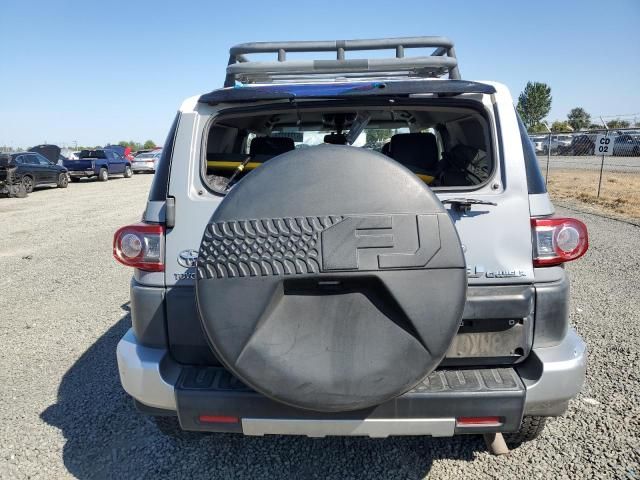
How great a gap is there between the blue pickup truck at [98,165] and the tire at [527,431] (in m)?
26.1

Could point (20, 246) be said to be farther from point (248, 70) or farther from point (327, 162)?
point (327, 162)

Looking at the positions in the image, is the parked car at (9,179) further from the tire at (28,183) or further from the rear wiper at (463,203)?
the rear wiper at (463,203)

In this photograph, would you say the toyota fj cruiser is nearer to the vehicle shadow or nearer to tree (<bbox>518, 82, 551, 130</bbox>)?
the vehicle shadow

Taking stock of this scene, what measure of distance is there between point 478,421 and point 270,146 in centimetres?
237

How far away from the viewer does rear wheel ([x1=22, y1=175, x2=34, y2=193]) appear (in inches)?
706

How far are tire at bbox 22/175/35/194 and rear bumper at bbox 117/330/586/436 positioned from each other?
1944 centimetres

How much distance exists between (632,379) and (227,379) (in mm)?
2969

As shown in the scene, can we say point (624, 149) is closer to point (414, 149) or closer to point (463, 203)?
point (414, 149)

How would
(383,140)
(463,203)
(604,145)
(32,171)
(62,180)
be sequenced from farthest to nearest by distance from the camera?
(62,180)
(32,171)
(604,145)
(383,140)
(463,203)

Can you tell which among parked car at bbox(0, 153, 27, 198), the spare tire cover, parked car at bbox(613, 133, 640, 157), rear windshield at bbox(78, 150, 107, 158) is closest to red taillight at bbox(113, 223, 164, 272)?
the spare tire cover

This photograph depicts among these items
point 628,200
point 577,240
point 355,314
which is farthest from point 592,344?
point 628,200

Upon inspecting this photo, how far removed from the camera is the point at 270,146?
11.2ft

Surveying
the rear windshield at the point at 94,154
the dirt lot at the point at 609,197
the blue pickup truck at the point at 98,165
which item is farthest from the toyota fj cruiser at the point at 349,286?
the rear windshield at the point at 94,154

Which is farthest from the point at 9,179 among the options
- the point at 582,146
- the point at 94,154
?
the point at 582,146
